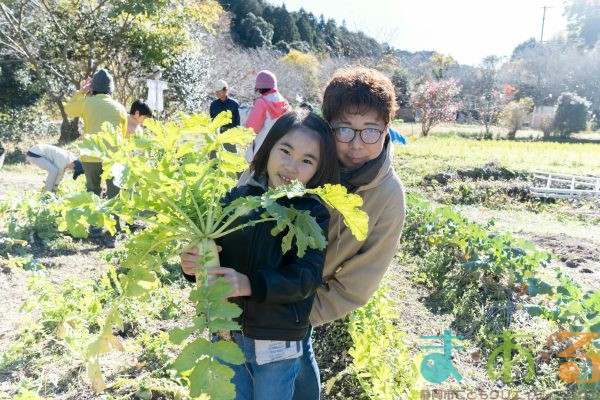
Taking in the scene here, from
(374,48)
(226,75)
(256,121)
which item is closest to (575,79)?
(374,48)

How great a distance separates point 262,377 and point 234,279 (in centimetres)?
47

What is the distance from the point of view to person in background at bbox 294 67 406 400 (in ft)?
5.84

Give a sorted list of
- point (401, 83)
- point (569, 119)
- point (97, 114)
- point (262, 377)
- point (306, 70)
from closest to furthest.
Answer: point (262, 377) → point (97, 114) → point (569, 119) → point (401, 83) → point (306, 70)

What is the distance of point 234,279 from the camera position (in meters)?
1.46

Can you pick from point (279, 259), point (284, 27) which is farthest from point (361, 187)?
point (284, 27)

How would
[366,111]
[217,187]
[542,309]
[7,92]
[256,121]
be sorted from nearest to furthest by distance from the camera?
[217,187] < [366,111] < [542,309] < [256,121] < [7,92]

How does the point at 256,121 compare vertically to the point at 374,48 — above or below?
below

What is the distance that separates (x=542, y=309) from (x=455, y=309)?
3.44ft

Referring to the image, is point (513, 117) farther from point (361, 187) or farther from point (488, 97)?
point (361, 187)

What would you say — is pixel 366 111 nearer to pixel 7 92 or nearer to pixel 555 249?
pixel 555 249

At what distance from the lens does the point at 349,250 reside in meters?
1.83

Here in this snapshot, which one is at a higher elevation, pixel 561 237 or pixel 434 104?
pixel 434 104

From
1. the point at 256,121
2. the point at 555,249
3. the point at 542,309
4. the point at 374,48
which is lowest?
the point at 555,249

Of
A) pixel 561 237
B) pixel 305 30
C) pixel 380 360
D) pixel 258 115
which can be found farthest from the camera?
pixel 305 30
